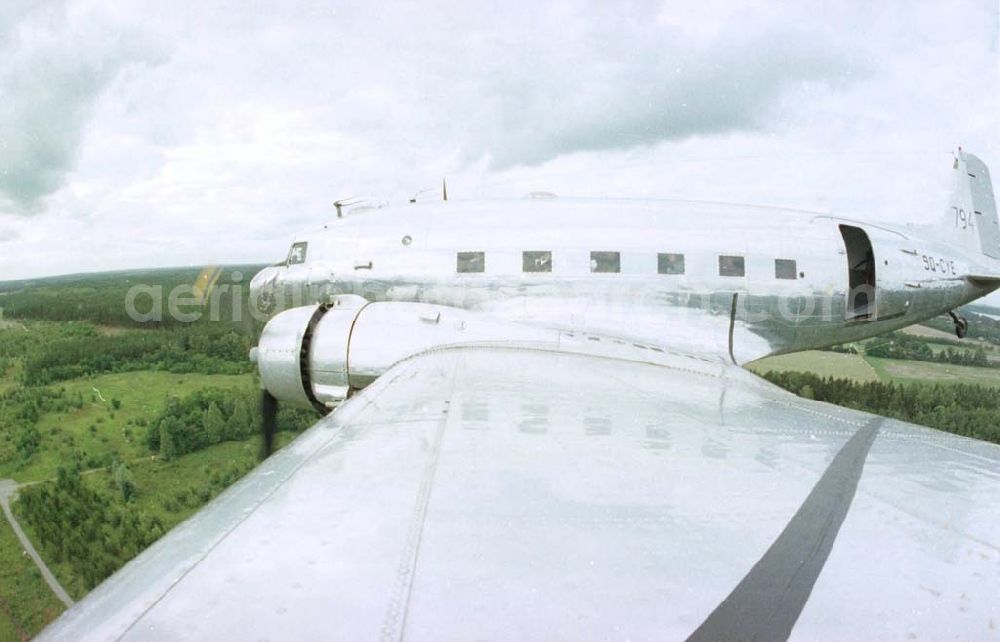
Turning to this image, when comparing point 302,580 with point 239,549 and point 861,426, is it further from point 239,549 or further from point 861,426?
point 861,426

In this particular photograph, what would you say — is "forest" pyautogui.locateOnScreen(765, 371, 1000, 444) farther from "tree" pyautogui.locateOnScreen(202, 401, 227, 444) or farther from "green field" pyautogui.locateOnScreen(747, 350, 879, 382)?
"tree" pyautogui.locateOnScreen(202, 401, 227, 444)

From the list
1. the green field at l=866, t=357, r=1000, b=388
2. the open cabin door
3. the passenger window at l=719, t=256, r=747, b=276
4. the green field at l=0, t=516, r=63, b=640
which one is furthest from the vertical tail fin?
the green field at l=0, t=516, r=63, b=640

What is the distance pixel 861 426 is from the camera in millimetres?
3459

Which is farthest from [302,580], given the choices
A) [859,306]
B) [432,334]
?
[859,306]

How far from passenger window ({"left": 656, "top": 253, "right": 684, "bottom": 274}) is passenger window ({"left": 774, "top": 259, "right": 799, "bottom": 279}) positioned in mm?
1392

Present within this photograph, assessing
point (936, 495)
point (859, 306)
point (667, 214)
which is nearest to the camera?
point (936, 495)

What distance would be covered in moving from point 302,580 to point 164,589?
1.17ft

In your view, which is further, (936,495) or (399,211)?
(399,211)

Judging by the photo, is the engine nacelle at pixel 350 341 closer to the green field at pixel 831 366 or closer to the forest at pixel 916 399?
the forest at pixel 916 399

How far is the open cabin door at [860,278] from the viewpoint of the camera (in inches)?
314

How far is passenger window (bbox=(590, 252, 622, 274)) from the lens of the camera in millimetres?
7227

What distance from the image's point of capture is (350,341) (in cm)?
590

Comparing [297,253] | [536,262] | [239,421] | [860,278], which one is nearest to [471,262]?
[536,262]

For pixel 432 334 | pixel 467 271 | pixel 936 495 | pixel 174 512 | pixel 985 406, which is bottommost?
pixel 174 512
